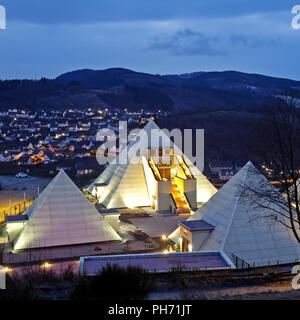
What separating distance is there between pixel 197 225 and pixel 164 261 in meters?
4.55

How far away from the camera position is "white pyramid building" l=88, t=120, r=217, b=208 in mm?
31172

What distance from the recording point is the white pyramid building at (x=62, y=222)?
67.9ft

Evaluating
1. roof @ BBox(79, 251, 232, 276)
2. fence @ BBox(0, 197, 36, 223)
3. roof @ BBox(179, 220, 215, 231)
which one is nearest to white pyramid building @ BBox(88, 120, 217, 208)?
fence @ BBox(0, 197, 36, 223)

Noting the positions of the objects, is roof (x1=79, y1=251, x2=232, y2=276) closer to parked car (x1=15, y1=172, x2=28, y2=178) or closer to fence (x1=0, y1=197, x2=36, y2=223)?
fence (x1=0, y1=197, x2=36, y2=223)

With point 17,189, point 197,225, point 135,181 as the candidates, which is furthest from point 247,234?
point 17,189

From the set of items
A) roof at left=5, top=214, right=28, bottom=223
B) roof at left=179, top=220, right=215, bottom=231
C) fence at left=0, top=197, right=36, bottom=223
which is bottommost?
fence at left=0, top=197, right=36, bottom=223

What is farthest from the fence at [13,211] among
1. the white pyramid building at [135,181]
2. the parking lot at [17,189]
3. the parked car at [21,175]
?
the parked car at [21,175]

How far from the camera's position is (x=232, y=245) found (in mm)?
16609

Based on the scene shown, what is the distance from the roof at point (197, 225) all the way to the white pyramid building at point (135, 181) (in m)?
12.5

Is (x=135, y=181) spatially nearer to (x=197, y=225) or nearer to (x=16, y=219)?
(x=16, y=219)

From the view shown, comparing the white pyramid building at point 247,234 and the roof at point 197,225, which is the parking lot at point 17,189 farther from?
the white pyramid building at point 247,234

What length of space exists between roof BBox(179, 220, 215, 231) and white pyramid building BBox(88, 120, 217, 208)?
12.5m

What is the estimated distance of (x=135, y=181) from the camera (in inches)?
1259
